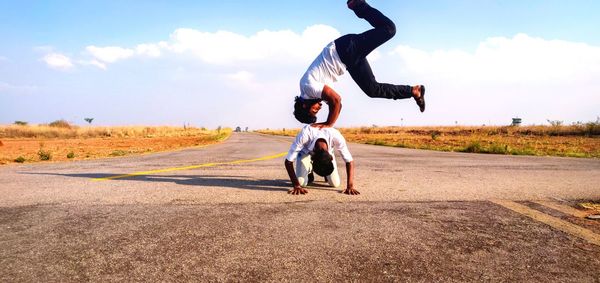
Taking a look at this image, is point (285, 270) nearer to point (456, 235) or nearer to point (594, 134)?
point (456, 235)

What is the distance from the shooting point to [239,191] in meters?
4.61

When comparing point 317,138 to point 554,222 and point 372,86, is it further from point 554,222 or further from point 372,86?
point 554,222

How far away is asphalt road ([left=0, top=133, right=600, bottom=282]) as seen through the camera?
191cm

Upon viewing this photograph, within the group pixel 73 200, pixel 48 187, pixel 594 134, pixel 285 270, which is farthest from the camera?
pixel 594 134

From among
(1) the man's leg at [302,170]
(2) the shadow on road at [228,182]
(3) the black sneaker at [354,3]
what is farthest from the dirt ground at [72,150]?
(3) the black sneaker at [354,3]

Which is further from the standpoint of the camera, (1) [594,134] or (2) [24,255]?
(1) [594,134]

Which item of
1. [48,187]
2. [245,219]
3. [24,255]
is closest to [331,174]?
[245,219]

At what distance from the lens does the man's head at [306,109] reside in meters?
4.66

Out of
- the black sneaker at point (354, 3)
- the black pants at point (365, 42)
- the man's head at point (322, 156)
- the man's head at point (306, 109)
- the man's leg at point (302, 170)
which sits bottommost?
the man's leg at point (302, 170)

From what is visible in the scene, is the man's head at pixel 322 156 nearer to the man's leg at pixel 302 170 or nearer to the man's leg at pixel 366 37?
the man's leg at pixel 302 170

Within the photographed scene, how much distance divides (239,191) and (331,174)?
53.6 inches

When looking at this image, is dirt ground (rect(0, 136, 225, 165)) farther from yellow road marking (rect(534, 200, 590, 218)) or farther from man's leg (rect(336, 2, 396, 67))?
yellow road marking (rect(534, 200, 590, 218))

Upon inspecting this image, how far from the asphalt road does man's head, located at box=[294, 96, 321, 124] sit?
3.46ft

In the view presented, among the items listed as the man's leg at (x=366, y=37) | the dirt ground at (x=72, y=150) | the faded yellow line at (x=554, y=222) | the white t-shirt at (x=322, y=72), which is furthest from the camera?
the dirt ground at (x=72, y=150)
